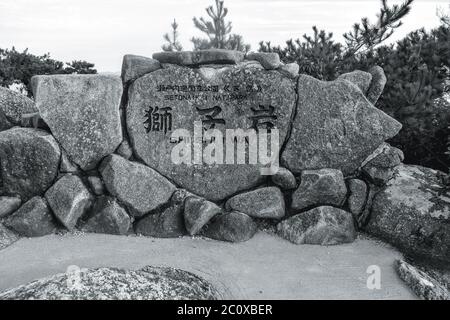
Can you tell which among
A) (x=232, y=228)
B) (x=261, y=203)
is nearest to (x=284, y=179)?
(x=261, y=203)

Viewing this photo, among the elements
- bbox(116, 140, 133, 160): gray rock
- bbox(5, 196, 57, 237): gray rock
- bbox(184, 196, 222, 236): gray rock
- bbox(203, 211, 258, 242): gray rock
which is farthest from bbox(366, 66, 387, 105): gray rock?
bbox(5, 196, 57, 237): gray rock

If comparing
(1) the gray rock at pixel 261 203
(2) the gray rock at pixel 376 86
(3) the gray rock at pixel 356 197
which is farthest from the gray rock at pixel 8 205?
(2) the gray rock at pixel 376 86

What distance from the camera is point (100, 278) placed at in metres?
4.66

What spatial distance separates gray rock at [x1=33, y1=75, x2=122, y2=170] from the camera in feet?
20.6

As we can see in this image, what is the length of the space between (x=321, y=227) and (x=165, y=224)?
2.33 metres

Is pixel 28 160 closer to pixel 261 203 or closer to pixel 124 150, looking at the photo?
pixel 124 150

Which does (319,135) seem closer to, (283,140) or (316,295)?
(283,140)

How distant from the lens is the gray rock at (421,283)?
4879mm

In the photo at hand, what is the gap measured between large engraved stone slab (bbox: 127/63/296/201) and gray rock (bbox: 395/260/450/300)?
2465mm

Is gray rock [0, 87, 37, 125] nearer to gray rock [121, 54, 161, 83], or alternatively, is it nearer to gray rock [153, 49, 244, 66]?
gray rock [121, 54, 161, 83]

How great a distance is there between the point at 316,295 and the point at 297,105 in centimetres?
291

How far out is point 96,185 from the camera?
6.41 meters

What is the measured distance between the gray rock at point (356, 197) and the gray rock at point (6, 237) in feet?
16.4

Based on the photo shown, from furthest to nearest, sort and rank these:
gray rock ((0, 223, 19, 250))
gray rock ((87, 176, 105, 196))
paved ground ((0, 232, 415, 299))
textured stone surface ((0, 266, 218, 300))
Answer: gray rock ((87, 176, 105, 196)) → gray rock ((0, 223, 19, 250)) → paved ground ((0, 232, 415, 299)) → textured stone surface ((0, 266, 218, 300))
